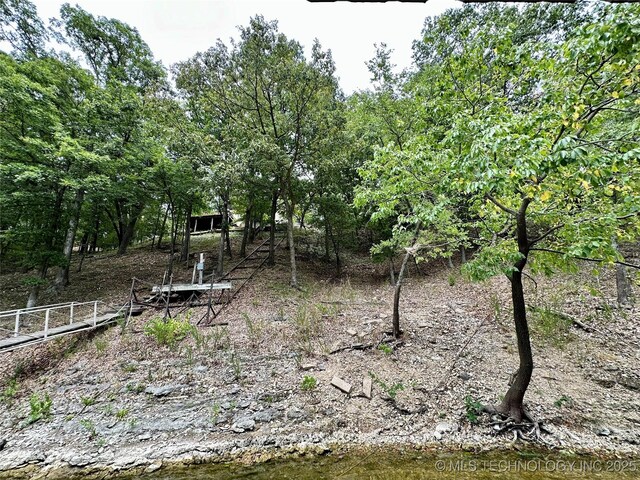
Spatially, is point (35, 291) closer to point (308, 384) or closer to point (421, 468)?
point (308, 384)

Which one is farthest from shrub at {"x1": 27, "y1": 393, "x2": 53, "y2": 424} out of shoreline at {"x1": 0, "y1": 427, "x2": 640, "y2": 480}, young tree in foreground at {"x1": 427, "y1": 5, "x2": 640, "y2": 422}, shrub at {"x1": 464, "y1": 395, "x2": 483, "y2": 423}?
young tree in foreground at {"x1": 427, "y1": 5, "x2": 640, "y2": 422}

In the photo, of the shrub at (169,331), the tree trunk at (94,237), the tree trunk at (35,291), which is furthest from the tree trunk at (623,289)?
the tree trunk at (94,237)

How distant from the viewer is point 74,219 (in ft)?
39.1

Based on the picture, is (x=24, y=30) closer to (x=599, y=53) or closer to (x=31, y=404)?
(x=31, y=404)

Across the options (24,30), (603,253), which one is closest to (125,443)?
(603,253)

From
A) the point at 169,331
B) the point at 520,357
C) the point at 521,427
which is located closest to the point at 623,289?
the point at 520,357

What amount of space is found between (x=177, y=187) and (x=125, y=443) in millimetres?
10212

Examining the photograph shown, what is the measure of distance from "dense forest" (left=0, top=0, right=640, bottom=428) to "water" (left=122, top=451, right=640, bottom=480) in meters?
0.80

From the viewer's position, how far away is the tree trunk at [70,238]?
11.4 metres

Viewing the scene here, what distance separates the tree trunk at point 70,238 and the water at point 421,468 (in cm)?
1105

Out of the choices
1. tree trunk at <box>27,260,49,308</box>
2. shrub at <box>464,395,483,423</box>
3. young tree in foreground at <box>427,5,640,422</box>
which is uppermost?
young tree in foreground at <box>427,5,640,422</box>

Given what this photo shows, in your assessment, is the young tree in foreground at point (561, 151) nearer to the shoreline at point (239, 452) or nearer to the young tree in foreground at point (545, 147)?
the young tree in foreground at point (545, 147)

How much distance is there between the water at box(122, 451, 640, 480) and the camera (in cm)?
397

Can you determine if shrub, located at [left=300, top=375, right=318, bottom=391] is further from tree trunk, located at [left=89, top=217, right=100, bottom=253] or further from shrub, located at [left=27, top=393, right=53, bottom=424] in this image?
tree trunk, located at [left=89, top=217, right=100, bottom=253]
